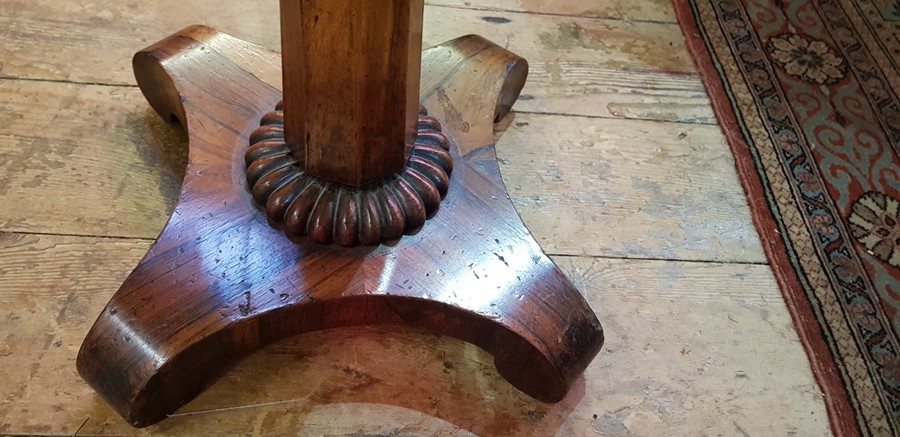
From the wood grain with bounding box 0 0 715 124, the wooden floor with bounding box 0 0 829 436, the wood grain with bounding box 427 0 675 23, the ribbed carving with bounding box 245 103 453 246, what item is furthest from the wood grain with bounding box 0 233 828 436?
the wood grain with bounding box 427 0 675 23

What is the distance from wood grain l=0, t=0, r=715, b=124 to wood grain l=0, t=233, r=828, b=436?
0.30 m

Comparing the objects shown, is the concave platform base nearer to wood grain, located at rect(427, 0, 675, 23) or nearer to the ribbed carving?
the ribbed carving

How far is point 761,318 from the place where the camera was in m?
0.86

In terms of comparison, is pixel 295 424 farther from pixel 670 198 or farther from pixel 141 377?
pixel 670 198

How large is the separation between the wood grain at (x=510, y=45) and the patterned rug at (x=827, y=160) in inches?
2.5

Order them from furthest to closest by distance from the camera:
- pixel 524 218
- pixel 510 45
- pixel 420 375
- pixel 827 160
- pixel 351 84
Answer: pixel 510 45 → pixel 827 160 → pixel 524 218 → pixel 420 375 → pixel 351 84

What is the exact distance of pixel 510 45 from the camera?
1.16 m

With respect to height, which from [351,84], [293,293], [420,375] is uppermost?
[351,84]

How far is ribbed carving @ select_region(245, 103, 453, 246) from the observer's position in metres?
0.74

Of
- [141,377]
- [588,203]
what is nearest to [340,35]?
[141,377]

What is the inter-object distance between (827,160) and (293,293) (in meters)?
0.73

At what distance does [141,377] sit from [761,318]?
0.63m

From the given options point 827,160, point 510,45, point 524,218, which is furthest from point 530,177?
point 827,160

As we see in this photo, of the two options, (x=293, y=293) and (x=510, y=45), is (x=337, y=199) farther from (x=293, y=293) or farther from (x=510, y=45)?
(x=510, y=45)
